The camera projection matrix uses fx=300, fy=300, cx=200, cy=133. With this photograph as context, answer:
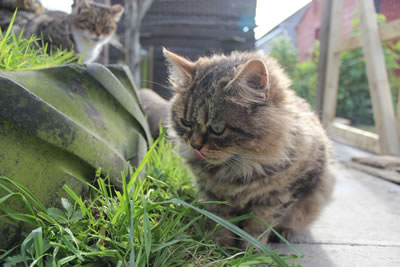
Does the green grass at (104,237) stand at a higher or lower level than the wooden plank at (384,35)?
lower

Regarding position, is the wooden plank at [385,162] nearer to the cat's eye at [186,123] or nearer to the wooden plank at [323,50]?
the wooden plank at [323,50]

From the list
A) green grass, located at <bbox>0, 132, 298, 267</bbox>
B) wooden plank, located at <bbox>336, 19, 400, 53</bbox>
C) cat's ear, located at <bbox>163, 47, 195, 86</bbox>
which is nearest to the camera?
green grass, located at <bbox>0, 132, 298, 267</bbox>

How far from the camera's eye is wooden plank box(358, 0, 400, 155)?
3.24 metres

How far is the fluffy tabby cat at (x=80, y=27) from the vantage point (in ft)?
9.60

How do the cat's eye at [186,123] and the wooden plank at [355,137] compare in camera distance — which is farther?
the wooden plank at [355,137]

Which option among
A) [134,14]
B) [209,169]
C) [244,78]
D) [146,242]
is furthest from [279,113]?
[134,14]

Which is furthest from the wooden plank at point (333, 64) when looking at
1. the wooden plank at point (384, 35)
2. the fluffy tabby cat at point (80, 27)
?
the fluffy tabby cat at point (80, 27)

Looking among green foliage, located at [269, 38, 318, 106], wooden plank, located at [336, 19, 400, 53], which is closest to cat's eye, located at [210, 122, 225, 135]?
wooden plank, located at [336, 19, 400, 53]

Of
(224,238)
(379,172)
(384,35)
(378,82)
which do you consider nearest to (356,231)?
(224,238)

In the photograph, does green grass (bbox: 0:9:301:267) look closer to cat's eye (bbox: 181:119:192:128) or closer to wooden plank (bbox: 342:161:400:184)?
cat's eye (bbox: 181:119:192:128)

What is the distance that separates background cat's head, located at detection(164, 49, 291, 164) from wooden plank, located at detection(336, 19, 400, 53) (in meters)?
2.36

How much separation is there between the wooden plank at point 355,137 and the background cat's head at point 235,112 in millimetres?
2707

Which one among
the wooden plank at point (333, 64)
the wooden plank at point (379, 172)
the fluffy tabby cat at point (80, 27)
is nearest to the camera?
the wooden plank at point (379, 172)

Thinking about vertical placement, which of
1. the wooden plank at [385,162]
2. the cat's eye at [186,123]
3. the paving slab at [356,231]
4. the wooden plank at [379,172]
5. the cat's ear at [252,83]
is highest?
the cat's ear at [252,83]
